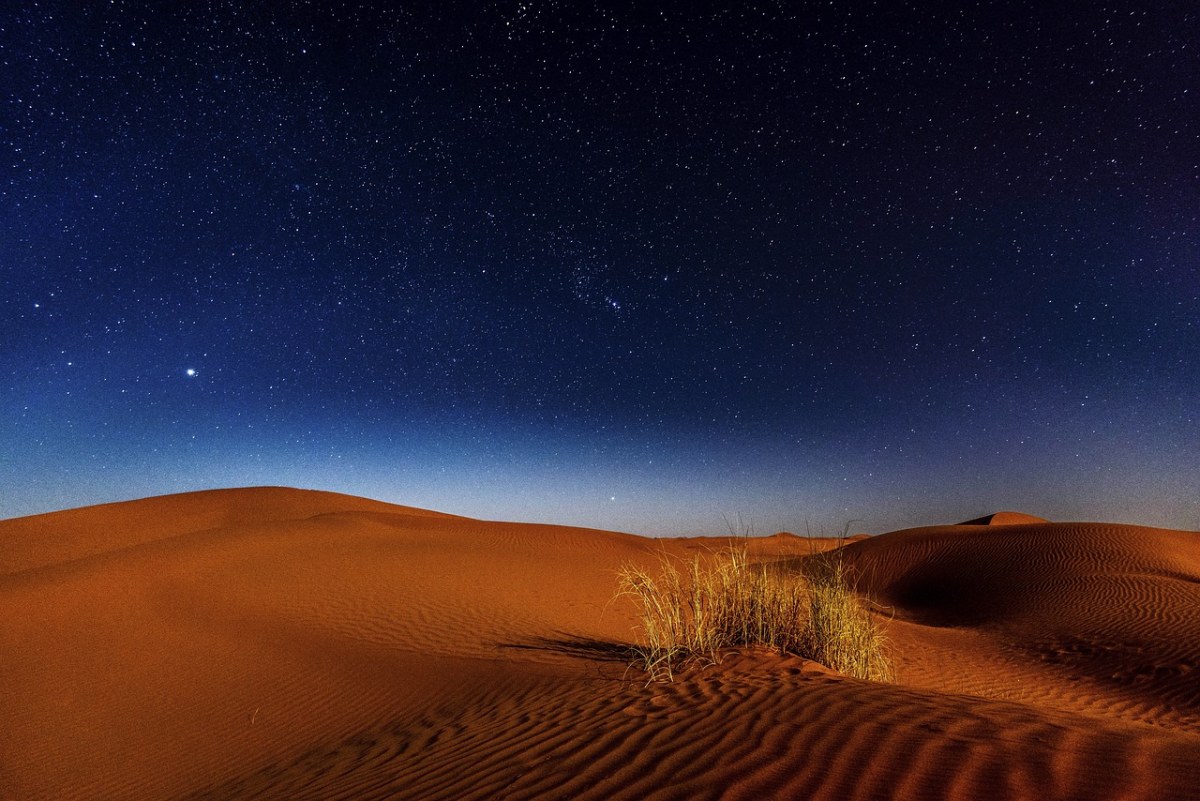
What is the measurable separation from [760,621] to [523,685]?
8.90 ft

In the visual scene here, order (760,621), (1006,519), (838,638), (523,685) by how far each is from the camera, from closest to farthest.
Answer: (838,638)
(760,621)
(523,685)
(1006,519)

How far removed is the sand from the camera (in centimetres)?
306

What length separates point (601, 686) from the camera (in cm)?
572

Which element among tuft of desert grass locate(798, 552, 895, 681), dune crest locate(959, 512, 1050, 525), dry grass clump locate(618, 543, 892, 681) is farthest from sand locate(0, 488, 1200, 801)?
dune crest locate(959, 512, 1050, 525)

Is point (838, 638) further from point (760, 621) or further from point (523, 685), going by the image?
point (523, 685)

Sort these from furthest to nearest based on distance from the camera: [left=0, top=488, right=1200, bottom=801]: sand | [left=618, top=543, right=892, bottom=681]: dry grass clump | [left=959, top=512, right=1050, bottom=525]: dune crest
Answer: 1. [left=959, top=512, right=1050, bottom=525]: dune crest
2. [left=618, top=543, right=892, bottom=681]: dry grass clump
3. [left=0, top=488, right=1200, bottom=801]: sand

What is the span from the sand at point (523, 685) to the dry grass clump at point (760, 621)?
48 centimetres

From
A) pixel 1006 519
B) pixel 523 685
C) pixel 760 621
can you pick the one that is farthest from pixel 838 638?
pixel 1006 519

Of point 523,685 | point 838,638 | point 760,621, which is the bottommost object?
point 523,685

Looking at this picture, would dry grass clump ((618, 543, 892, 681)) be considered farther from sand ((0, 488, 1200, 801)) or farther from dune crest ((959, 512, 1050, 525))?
dune crest ((959, 512, 1050, 525))

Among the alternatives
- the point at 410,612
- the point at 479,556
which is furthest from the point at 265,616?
the point at 479,556

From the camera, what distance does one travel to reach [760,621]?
644 centimetres

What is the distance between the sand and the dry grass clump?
48 centimetres

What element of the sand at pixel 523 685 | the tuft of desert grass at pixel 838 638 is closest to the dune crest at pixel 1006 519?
the sand at pixel 523 685
